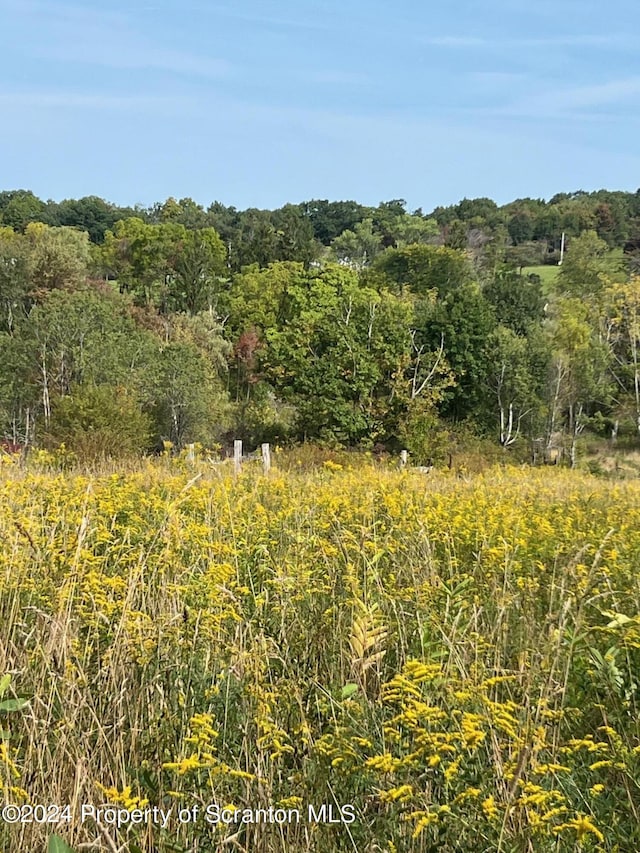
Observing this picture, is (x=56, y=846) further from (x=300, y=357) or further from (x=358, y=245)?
(x=358, y=245)

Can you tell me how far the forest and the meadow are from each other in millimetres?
14143

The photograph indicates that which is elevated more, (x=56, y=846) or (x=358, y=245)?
(x=358, y=245)

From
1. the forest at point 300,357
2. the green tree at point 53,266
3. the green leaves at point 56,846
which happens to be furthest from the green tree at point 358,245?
the green leaves at point 56,846

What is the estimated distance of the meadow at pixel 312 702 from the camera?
1.74 m

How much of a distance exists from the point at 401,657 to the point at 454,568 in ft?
4.12

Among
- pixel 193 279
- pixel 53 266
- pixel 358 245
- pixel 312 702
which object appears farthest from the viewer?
pixel 358 245

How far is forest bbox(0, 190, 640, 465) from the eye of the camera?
32.3 m

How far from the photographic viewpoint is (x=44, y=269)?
49.4m

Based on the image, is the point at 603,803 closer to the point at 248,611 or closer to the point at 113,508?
the point at 248,611

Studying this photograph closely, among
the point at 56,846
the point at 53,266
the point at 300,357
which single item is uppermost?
the point at 53,266

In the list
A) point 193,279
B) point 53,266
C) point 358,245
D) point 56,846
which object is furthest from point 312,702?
point 358,245

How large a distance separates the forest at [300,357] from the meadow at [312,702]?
46.4ft

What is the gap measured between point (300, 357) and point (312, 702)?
103 feet

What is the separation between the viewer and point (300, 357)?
110 feet
